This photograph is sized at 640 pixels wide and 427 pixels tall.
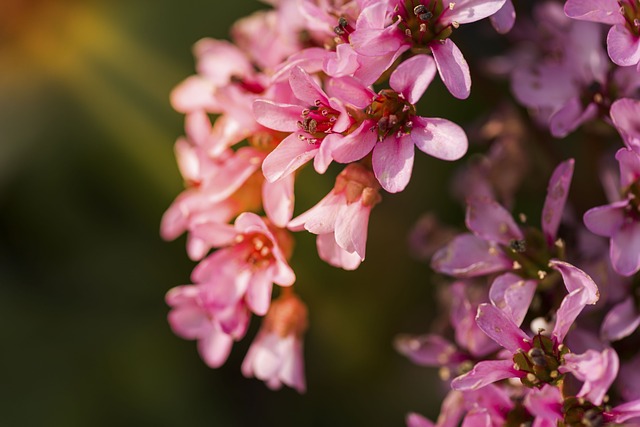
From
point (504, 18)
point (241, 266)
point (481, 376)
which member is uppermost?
point (504, 18)

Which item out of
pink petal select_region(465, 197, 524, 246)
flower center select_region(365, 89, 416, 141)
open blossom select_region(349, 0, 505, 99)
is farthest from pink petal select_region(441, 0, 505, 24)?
pink petal select_region(465, 197, 524, 246)

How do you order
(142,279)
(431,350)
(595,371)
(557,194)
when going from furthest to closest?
1. (142,279)
2. (431,350)
3. (557,194)
4. (595,371)

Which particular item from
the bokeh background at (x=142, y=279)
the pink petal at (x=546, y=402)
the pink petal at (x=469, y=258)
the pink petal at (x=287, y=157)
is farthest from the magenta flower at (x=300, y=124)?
the bokeh background at (x=142, y=279)

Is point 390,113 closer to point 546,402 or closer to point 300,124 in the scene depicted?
point 300,124

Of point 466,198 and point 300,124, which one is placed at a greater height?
point 300,124

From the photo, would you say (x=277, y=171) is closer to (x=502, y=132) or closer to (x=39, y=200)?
(x=502, y=132)

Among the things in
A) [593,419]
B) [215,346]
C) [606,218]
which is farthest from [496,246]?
[215,346]

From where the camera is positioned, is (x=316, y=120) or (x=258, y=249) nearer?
(x=316, y=120)
